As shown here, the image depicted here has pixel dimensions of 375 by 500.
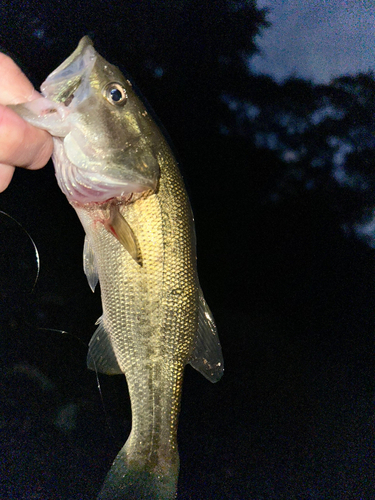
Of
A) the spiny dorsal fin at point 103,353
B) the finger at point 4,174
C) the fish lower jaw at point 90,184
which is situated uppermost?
the fish lower jaw at point 90,184

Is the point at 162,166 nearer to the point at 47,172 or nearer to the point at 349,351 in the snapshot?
the point at 47,172

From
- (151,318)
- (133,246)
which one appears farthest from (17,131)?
(151,318)

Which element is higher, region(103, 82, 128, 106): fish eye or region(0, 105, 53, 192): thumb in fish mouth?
region(103, 82, 128, 106): fish eye

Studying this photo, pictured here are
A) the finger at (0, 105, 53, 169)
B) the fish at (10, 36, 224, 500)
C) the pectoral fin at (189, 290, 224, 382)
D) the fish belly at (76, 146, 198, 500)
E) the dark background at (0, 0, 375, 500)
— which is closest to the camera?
the finger at (0, 105, 53, 169)

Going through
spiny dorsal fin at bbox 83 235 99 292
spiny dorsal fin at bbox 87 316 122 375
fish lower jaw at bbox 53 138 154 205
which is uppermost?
fish lower jaw at bbox 53 138 154 205

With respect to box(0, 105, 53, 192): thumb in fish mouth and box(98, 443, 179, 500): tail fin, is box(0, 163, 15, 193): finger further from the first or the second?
box(98, 443, 179, 500): tail fin

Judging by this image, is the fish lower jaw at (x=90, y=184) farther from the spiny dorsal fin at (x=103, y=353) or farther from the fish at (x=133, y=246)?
the spiny dorsal fin at (x=103, y=353)

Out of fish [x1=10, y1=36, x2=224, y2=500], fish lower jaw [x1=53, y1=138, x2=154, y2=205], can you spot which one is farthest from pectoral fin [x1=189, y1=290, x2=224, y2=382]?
fish lower jaw [x1=53, y1=138, x2=154, y2=205]

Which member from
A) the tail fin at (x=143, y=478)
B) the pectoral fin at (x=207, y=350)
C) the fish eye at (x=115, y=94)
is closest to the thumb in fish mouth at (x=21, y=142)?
the fish eye at (x=115, y=94)
